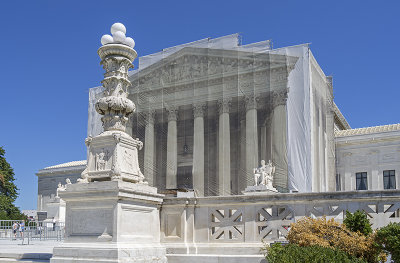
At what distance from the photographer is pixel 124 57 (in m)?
9.04

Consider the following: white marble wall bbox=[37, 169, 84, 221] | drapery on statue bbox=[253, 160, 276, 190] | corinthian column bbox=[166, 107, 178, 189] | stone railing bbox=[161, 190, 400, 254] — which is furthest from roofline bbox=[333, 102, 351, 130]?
stone railing bbox=[161, 190, 400, 254]

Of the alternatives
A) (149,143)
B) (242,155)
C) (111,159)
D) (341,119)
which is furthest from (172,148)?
(111,159)

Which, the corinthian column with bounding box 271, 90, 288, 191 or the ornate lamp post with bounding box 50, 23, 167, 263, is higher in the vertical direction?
the corinthian column with bounding box 271, 90, 288, 191

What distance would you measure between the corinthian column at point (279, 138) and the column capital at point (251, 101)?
52.4 inches

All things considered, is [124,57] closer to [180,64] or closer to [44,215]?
[180,64]

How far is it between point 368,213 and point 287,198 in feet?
4.58

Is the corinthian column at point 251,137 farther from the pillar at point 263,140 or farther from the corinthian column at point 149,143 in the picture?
the corinthian column at point 149,143

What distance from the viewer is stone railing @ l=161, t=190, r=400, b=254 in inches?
315

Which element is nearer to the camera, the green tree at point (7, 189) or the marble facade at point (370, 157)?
the marble facade at point (370, 157)

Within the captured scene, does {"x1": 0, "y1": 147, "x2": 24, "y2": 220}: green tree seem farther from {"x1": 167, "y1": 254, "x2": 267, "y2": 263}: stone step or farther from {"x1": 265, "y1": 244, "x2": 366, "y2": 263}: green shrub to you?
{"x1": 265, "y1": 244, "x2": 366, "y2": 263}: green shrub

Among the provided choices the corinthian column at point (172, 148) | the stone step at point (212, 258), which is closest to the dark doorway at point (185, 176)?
the corinthian column at point (172, 148)

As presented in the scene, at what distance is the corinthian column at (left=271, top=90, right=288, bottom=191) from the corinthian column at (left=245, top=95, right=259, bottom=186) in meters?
1.31

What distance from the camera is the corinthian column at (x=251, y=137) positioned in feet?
111

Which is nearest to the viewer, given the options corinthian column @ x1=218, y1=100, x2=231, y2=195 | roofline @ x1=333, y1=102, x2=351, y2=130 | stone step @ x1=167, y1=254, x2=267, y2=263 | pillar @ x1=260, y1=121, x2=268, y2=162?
stone step @ x1=167, y1=254, x2=267, y2=263
